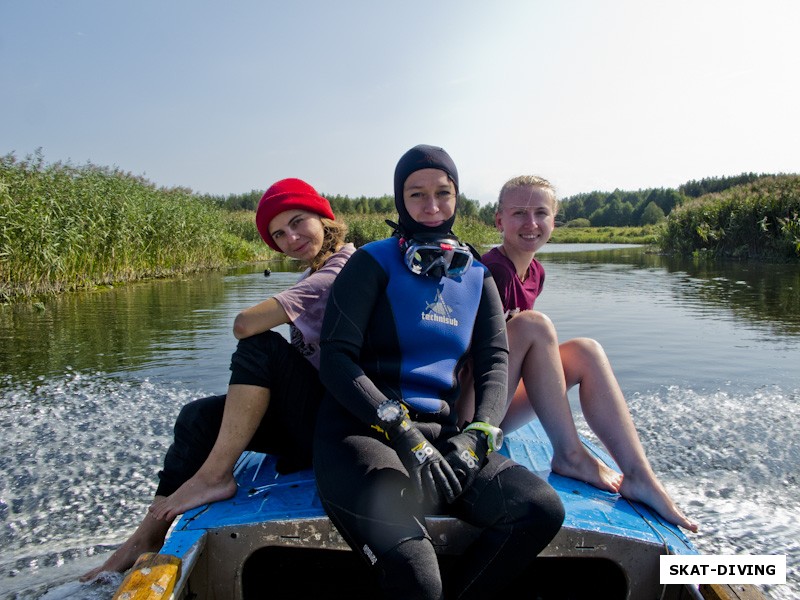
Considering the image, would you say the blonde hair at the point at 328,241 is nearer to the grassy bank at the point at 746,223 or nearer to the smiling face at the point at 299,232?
the smiling face at the point at 299,232

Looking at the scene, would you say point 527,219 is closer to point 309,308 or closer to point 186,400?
point 309,308

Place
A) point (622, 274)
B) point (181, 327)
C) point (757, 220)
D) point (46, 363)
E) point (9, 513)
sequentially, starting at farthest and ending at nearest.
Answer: point (757, 220) → point (622, 274) → point (181, 327) → point (46, 363) → point (9, 513)

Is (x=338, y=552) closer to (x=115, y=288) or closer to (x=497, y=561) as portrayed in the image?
(x=497, y=561)

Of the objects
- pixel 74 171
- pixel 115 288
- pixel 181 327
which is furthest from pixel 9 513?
pixel 74 171

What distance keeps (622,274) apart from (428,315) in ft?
51.1

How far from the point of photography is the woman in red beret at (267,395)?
7.29 ft

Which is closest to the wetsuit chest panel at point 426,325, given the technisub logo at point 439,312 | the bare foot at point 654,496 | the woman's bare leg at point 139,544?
the technisub logo at point 439,312

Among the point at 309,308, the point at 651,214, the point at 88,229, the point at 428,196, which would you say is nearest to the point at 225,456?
the point at 309,308

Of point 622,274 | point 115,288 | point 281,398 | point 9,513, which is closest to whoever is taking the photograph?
point 281,398

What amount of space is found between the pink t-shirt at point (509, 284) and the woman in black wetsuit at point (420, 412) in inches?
12.9

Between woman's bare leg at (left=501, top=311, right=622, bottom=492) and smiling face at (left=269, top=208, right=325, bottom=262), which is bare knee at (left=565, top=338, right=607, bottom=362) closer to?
woman's bare leg at (left=501, top=311, right=622, bottom=492)

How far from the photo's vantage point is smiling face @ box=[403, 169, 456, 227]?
2.22m

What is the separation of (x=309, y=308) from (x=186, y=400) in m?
3.14

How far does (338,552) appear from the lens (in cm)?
236
